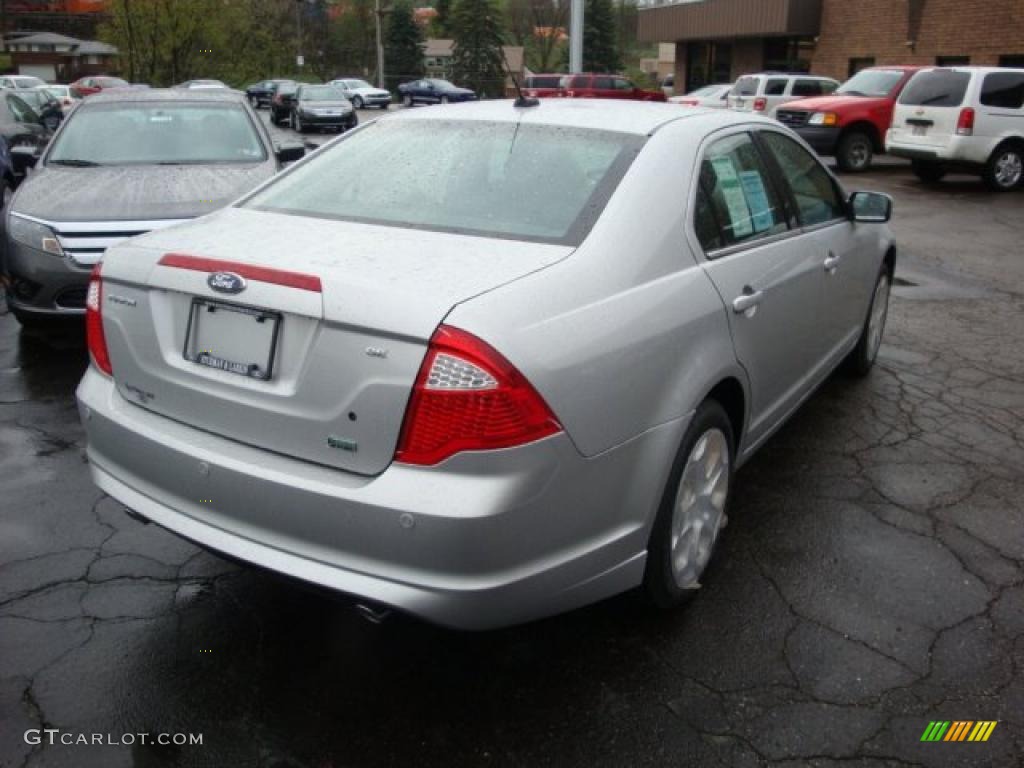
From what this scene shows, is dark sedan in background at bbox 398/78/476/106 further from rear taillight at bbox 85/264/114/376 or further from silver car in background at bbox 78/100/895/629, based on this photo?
rear taillight at bbox 85/264/114/376

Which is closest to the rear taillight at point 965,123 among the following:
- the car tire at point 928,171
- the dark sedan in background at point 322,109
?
the car tire at point 928,171

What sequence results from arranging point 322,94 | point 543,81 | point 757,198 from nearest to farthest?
point 757,198 < point 322,94 < point 543,81

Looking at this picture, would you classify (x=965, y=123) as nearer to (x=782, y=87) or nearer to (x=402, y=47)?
(x=782, y=87)

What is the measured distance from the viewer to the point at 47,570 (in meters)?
3.40

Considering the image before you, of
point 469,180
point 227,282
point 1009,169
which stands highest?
point 469,180

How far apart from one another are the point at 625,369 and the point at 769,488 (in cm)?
185

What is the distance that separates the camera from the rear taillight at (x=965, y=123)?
1488 cm

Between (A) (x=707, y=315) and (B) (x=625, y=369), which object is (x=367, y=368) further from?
(A) (x=707, y=315)

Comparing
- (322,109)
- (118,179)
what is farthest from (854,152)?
(322,109)

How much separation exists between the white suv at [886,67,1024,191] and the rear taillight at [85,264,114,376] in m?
15.2

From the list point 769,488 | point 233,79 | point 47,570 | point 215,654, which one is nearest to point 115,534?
point 47,570

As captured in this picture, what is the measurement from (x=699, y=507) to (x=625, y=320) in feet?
2.79

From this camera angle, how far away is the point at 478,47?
64188 mm

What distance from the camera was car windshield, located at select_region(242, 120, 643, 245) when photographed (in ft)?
9.68
